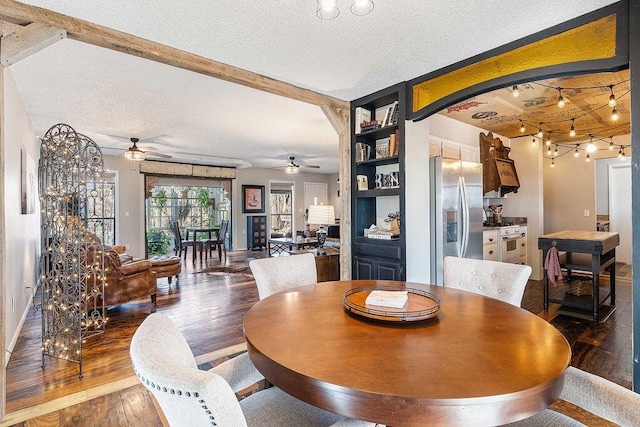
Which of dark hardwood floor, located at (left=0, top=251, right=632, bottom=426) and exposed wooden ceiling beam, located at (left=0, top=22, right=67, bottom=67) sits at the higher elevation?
exposed wooden ceiling beam, located at (left=0, top=22, right=67, bottom=67)

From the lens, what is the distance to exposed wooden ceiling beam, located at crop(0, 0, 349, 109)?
6.66 feet

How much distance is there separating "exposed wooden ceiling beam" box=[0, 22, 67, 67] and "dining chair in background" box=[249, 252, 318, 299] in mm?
1884

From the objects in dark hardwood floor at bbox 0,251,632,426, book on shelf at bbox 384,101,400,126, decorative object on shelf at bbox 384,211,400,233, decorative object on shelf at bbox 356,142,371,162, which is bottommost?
dark hardwood floor at bbox 0,251,632,426

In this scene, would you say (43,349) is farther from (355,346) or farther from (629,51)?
(629,51)

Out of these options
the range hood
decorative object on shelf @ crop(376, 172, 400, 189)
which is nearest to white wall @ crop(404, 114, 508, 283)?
decorative object on shelf @ crop(376, 172, 400, 189)

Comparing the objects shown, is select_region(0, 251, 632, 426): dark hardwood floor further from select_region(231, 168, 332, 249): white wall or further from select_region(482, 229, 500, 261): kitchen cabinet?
select_region(231, 168, 332, 249): white wall

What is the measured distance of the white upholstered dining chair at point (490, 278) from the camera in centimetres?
181

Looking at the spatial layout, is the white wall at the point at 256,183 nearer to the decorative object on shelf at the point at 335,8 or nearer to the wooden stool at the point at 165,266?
the wooden stool at the point at 165,266

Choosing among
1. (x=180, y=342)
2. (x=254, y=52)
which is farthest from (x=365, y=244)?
(x=180, y=342)

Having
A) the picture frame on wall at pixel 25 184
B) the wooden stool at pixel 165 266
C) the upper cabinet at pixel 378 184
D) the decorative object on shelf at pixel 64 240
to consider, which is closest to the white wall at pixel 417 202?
the upper cabinet at pixel 378 184

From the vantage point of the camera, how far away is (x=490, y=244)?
485 centimetres

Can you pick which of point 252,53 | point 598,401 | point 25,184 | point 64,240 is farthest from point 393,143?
point 25,184

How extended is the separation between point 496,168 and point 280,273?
4.61 meters

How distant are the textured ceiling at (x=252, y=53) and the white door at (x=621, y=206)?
6.17m
